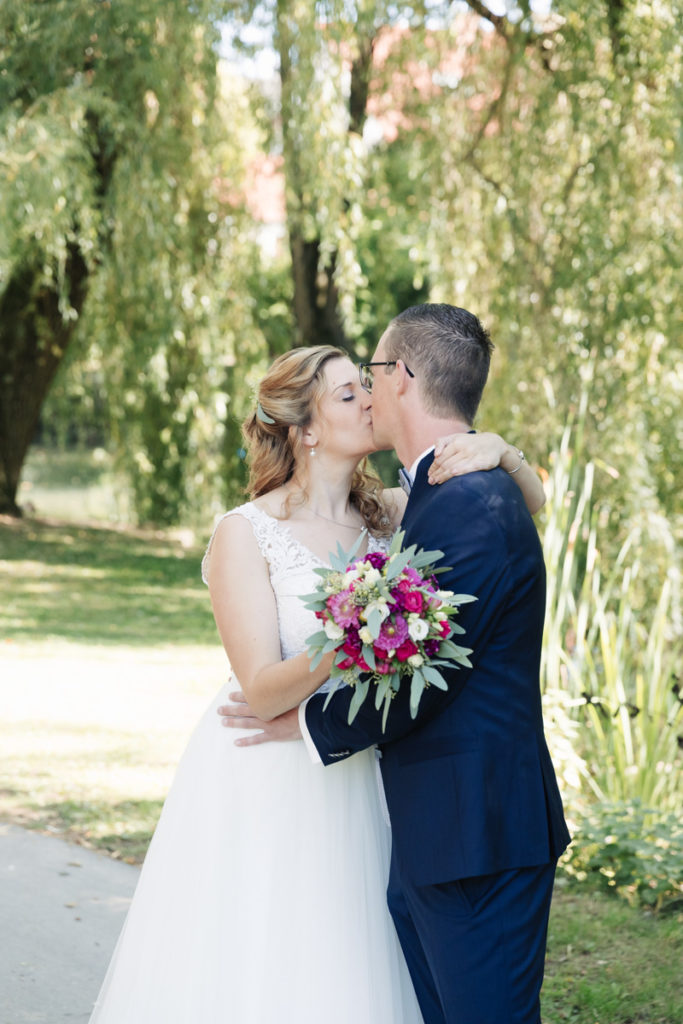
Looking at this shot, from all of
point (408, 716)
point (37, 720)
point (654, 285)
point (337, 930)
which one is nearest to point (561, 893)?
point (337, 930)

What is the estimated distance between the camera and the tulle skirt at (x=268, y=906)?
2.62m

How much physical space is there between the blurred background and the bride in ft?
6.60

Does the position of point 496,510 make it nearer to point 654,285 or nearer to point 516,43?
point 654,285

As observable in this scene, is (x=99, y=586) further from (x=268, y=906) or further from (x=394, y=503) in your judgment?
(x=268, y=906)

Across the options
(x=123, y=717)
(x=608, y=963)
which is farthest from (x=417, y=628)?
(x=123, y=717)

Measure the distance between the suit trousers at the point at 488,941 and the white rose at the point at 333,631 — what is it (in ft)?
1.90

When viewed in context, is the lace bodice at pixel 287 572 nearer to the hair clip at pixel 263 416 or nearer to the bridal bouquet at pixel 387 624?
the hair clip at pixel 263 416

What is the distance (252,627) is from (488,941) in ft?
2.65

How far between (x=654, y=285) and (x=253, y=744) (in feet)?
17.5

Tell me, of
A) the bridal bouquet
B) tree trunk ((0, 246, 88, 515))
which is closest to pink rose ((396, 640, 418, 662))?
the bridal bouquet

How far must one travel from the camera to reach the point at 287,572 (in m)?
2.74

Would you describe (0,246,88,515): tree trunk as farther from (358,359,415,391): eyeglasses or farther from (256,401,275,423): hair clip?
(358,359,415,391): eyeglasses

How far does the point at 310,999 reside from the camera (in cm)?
261

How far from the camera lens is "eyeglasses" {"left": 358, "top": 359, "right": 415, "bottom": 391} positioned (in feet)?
8.13
